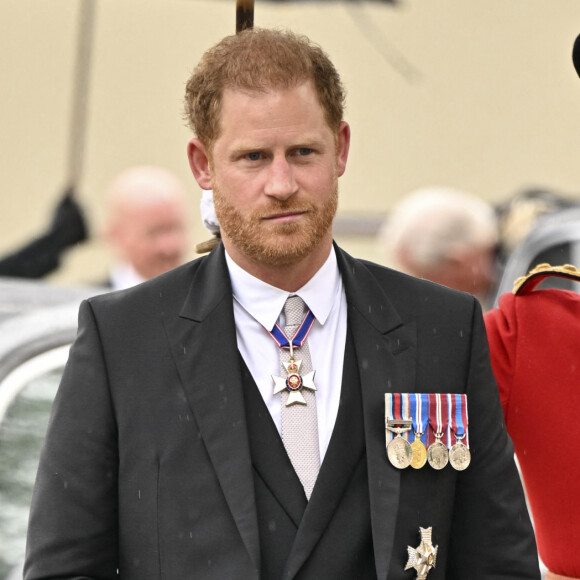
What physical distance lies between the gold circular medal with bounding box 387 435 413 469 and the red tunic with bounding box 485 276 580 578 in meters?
0.52

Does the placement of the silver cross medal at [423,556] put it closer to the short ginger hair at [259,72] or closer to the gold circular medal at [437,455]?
the gold circular medal at [437,455]

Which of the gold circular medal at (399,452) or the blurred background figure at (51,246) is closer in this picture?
the gold circular medal at (399,452)

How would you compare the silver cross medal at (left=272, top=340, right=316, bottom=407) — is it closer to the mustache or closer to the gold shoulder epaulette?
the mustache

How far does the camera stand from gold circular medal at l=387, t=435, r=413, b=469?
3.13 meters

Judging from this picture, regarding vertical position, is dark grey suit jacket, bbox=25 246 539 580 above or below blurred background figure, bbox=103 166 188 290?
below

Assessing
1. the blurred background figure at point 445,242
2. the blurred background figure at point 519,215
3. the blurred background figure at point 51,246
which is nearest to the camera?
Answer: the blurred background figure at point 445,242

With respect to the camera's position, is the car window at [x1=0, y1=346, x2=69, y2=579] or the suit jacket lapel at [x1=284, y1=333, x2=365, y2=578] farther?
the car window at [x1=0, y1=346, x2=69, y2=579]

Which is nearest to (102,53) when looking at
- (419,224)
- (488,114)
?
(488,114)

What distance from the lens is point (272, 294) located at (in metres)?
3.20

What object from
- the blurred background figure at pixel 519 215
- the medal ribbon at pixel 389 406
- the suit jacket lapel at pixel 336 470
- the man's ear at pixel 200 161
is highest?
the blurred background figure at pixel 519 215

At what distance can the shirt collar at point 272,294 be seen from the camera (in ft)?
10.5

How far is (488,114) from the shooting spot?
1226 cm

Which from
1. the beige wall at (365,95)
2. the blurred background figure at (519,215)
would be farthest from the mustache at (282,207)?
the beige wall at (365,95)

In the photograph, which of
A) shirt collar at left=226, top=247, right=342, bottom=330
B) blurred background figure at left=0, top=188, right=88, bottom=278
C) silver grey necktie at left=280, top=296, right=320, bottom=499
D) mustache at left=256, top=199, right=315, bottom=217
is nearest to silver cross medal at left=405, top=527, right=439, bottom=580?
silver grey necktie at left=280, top=296, right=320, bottom=499
